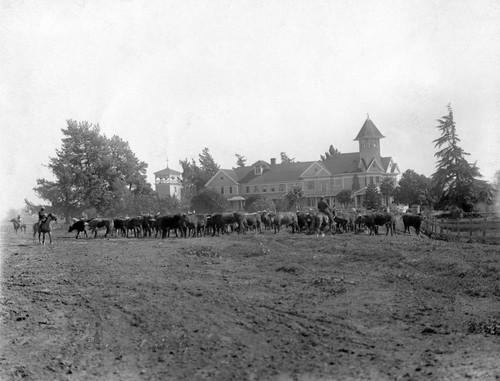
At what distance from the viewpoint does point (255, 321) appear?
10.5m

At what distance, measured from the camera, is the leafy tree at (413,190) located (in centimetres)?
6278

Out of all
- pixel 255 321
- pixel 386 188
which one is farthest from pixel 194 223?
pixel 386 188

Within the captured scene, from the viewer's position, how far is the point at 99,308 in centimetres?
1166

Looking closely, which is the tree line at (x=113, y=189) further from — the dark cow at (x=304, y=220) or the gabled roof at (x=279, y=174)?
the dark cow at (x=304, y=220)

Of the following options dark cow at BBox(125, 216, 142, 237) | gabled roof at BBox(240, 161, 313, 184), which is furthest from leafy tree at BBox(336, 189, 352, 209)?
dark cow at BBox(125, 216, 142, 237)

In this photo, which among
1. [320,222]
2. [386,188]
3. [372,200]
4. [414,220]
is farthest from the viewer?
[386,188]

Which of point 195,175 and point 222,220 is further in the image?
point 195,175

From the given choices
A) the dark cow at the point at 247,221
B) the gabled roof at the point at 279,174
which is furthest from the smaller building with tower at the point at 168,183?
the dark cow at the point at 247,221

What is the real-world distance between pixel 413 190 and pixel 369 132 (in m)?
17.0

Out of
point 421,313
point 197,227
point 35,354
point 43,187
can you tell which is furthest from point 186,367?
point 43,187

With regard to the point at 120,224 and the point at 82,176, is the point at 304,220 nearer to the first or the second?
the point at 120,224

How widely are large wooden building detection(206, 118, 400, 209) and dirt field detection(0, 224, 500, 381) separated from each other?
2284 inches

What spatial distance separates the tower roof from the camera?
77625 mm

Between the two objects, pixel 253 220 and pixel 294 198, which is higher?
pixel 294 198
